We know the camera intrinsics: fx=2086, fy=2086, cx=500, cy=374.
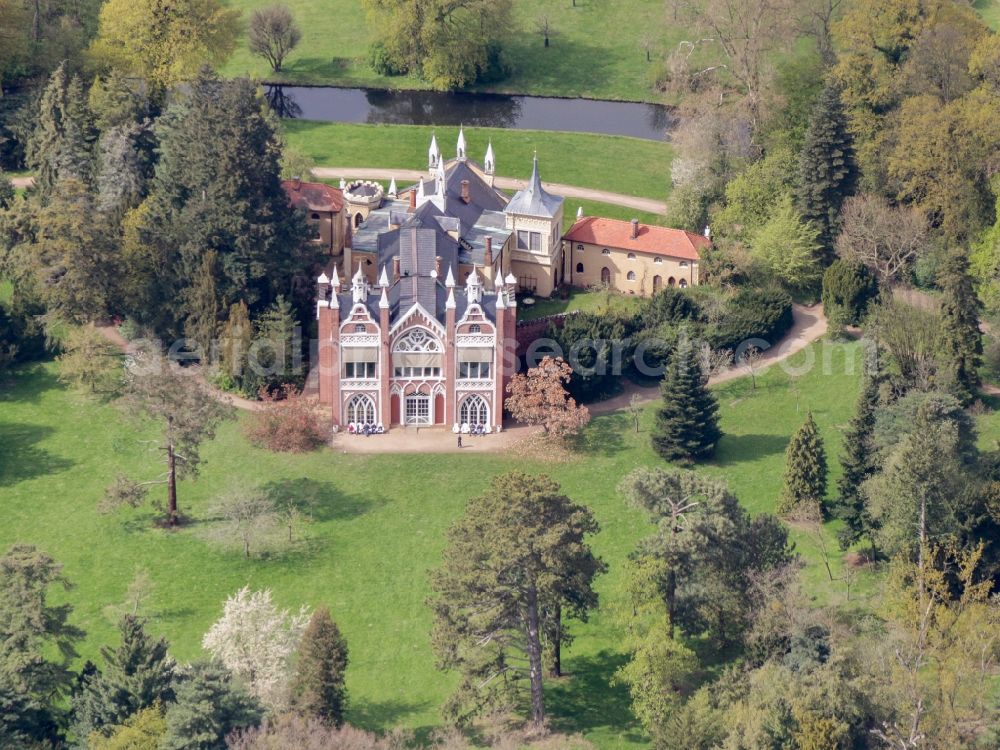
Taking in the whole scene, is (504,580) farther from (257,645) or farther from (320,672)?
(257,645)

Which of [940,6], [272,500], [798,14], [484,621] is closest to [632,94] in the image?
[798,14]

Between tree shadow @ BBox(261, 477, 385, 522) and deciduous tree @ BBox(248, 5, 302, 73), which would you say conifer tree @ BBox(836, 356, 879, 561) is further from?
deciduous tree @ BBox(248, 5, 302, 73)

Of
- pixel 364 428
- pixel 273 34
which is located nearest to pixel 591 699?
pixel 364 428

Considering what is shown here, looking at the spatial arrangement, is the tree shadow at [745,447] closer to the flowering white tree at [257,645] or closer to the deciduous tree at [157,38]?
the flowering white tree at [257,645]

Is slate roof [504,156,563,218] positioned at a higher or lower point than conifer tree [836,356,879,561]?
higher

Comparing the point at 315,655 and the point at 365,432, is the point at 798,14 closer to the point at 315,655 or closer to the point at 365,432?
the point at 365,432

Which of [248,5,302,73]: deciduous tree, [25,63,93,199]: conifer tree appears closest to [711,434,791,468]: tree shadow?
[25,63,93,199]: conifer tree

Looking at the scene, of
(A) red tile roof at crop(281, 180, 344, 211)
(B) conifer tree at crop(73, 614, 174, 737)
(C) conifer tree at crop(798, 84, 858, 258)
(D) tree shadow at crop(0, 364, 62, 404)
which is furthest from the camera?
(A) red tile roof at crop(281, 180, 344, 211)
